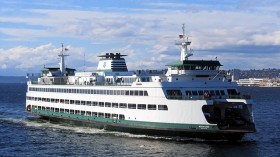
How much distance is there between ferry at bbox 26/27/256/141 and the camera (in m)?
45.2

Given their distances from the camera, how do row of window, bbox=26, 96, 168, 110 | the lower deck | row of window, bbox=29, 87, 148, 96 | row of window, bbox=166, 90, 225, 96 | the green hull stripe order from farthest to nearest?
1. row of window, bbox=29, 87, 148, 96
2. row of window, bbox=26, 96, 168, 110
3. row of window, bbox=166, 90, 225, 96
4. the lower deck
5. the green hull stripe

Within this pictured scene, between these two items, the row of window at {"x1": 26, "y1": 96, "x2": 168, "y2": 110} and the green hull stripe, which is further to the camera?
the row of window at {"x1": 26, "y1": 96, "x2": 168, "y2": 110}

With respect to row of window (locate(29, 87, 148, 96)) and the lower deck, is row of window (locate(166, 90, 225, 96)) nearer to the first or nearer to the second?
row of window (locate(29, 87, 148, 96))

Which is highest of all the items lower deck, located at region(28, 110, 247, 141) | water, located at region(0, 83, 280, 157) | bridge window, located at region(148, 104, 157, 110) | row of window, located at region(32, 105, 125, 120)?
bridge window, located at region(148, 104, 157, 110)

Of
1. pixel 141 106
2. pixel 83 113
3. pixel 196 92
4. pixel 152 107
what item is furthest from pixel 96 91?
pixel 196 92

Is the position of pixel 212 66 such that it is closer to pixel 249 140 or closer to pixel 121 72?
pixel 249 140

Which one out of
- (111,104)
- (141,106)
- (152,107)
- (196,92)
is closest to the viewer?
(152,107)

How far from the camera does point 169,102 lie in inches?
1821

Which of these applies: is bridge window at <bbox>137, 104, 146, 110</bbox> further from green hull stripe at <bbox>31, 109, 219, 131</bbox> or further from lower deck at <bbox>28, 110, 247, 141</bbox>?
lower deck at <bbox>28, 110, 247, 141</bbox>

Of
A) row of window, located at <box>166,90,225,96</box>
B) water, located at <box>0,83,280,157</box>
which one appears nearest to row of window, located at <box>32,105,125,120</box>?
water, located at <box>0,83,280,157</box>

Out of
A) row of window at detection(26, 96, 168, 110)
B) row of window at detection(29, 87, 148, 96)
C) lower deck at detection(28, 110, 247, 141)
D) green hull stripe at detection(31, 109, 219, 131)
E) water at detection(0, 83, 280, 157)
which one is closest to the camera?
water at detection(0, 83, 280, 157)

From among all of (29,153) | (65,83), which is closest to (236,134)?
(29,153)

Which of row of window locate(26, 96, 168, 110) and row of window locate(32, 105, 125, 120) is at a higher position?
row of window locate(26, 96, 168, 110)

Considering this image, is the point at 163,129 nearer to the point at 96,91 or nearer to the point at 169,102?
the point at 169,102
